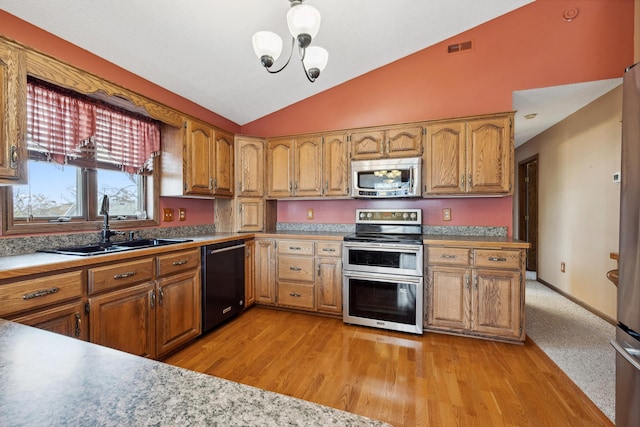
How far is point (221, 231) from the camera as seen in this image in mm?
3639

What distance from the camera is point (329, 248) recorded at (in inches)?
120

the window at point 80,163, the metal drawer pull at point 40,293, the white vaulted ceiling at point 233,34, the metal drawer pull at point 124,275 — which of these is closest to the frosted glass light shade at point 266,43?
the white vaulted ceiling at point 233,34

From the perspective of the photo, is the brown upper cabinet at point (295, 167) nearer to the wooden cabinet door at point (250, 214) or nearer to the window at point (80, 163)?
the wooden cabinet door at point (250, 214)

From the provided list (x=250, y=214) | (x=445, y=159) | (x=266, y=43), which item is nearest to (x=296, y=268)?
(x=250, y=214)

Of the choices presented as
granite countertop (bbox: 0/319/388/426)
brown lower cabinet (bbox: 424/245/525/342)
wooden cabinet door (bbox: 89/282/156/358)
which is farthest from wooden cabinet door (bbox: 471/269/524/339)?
wooden cabinet door (bbox: 89/282/156/358)

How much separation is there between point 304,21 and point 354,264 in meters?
2.12

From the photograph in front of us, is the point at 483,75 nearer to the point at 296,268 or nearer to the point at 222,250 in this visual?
the point at 296,268

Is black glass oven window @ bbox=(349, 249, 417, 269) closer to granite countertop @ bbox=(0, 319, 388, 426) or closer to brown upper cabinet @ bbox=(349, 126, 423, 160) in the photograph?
brown upper cabinet @ bbox=(349, 126, 423, 160)

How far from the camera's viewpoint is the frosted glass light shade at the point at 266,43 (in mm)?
1764

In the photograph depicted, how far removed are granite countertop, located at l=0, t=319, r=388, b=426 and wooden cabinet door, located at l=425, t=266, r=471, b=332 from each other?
2481mm

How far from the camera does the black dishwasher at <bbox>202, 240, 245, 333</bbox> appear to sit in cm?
262

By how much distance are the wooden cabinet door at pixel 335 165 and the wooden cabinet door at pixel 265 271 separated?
93cm

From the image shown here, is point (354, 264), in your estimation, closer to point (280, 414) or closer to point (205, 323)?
point (205, 323)

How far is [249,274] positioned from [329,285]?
951 mm
